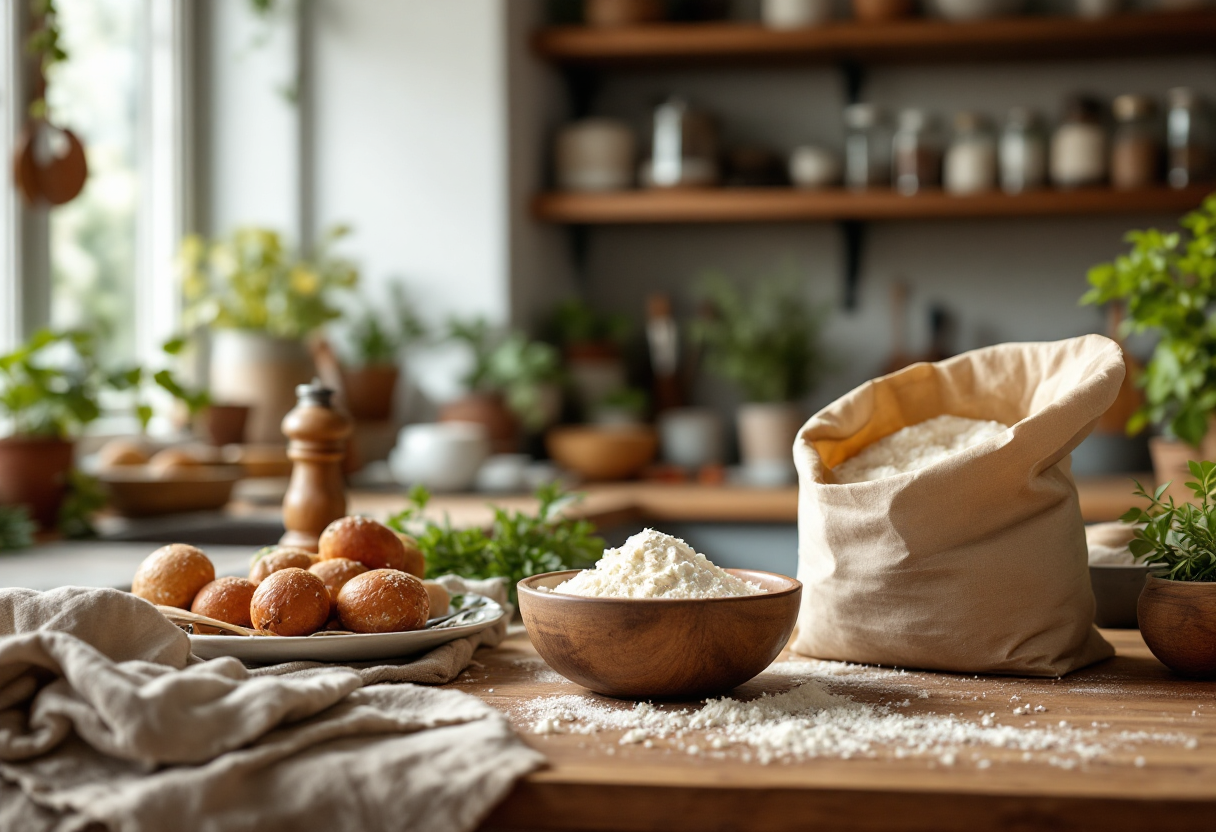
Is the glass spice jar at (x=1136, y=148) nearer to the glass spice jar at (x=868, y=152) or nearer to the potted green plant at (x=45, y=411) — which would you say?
the glass spice jar at (x=868, y=152)

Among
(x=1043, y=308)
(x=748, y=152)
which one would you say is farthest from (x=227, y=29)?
(x=1043, y=308)

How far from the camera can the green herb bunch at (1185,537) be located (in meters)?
0.96

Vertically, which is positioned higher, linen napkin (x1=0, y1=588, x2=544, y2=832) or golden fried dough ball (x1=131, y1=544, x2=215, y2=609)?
golden fried dough ball (x1=131, y1=544, x2=215, y2=609)

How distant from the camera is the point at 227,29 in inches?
121

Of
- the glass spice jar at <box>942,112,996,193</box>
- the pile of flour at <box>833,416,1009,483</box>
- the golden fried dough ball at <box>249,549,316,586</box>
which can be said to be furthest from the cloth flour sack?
the glass spice jar at <box>942,112,996,193</box>

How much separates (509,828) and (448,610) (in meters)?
0.38

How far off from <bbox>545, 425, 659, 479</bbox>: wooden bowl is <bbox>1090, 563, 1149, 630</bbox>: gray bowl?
1.81 m

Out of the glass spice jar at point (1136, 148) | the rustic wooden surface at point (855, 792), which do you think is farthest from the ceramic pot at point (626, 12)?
the rustic wooden surface at point (855, 792)

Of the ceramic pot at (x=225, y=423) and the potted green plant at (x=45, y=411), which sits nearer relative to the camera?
the potted green plant at (x=45, y=411)

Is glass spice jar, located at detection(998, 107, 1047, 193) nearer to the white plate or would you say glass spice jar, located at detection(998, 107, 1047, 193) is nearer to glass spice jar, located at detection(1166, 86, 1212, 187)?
glass spice jar, located at detection(1166, 86, 1212, 187)

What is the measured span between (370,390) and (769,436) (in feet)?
3.28

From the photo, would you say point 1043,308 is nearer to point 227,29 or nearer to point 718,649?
point 227,29

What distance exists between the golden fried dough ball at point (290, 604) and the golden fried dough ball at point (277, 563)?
0.05 meters

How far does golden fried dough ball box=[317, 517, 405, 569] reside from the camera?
1.04 meters
